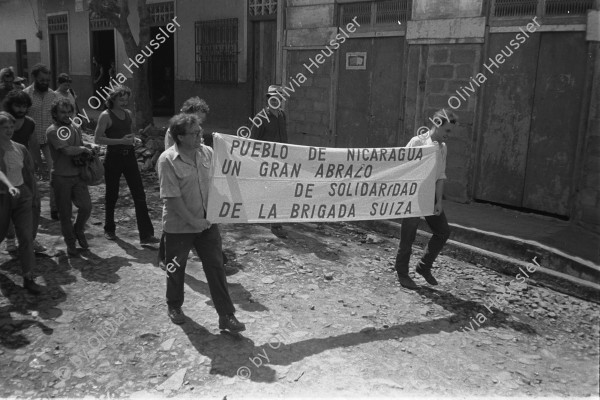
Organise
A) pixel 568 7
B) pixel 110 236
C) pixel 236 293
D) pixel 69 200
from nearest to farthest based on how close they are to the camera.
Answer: pixel 236 293 → pixel 69 200 → pixel 110 236 → pixel 568 7

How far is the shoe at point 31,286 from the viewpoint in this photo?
4984 mm

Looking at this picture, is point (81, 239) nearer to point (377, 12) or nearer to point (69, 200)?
point (69, 200)

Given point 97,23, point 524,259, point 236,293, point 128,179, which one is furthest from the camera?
point 97,23

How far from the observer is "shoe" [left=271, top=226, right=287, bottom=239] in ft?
23.0

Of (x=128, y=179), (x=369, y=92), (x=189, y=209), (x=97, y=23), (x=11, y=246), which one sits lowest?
(x=11, y=246)

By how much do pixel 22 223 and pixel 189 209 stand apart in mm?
1761

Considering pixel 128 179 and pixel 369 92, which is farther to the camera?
pixel 369 92

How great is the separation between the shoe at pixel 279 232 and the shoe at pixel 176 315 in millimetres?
2579

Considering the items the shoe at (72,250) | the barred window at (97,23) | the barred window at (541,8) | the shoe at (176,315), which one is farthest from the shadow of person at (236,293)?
the barred window at (97,23)

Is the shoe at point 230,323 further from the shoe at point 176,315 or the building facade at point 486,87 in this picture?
the building facade at point 486,87

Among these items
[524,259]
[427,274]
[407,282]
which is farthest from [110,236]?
[524,259]

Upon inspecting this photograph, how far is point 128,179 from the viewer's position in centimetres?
625

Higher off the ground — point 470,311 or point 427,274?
point 427,274

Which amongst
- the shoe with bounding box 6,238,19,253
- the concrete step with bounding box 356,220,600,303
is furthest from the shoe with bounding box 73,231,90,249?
the concrete step with bounding box 356,220,600,303
